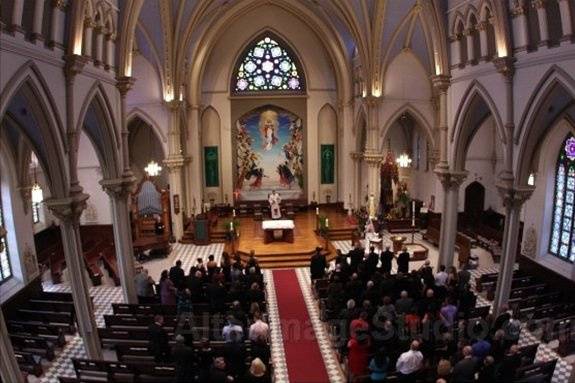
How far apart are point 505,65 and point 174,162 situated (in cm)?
1641

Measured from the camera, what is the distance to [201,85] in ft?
98.6

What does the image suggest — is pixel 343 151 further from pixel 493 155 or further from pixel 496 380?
pixel 496 380

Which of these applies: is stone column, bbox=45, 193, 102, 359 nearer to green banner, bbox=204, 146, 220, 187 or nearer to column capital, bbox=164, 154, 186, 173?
column capital, bbox=164, 154, 186, 173

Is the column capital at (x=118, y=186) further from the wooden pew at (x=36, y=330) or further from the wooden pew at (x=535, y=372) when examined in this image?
the wooden pew at (x=535, y=372)

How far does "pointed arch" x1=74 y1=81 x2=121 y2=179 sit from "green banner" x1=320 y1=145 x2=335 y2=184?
18.2 m

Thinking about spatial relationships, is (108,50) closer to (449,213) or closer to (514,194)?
(449,213)

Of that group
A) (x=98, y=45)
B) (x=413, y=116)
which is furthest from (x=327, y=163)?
(x=98, y=45)

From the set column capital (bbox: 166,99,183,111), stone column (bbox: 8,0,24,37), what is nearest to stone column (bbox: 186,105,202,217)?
column capital (bbox: 166,99,183,111)

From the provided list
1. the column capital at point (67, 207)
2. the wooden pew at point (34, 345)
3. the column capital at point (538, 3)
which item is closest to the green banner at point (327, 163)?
the column capital at point (538, 3)

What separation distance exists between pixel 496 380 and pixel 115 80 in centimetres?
1279

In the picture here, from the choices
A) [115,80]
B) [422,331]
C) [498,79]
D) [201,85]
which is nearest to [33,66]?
[115,80]

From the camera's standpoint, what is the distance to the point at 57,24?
35.5 ft

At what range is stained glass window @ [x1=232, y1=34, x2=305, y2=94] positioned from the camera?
3067 centimetres

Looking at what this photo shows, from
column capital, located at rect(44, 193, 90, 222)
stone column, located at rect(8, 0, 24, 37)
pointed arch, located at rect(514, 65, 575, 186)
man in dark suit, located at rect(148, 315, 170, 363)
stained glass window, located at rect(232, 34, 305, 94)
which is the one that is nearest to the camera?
stone column, located at rect(8, 0, 24, 37)
